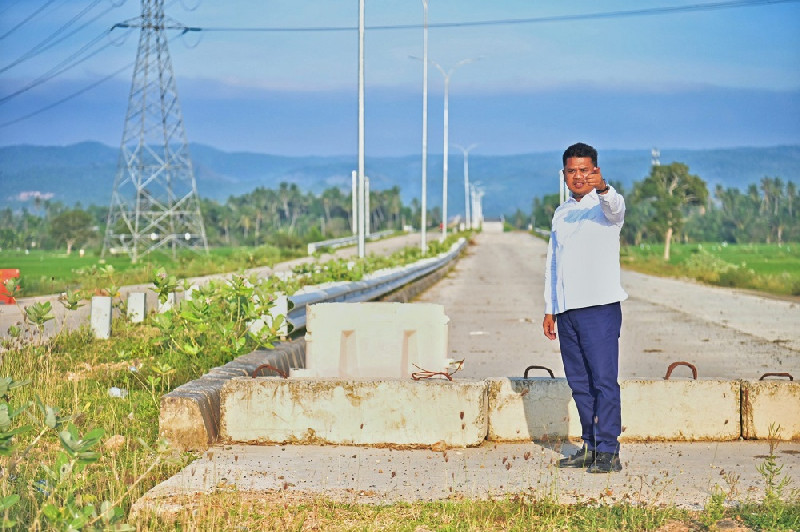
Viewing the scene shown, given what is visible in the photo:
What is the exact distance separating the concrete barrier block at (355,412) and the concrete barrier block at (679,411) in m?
1.17

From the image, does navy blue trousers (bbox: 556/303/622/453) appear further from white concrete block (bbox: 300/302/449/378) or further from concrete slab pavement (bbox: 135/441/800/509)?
white concrete block (bbox: 300/302/449/378)

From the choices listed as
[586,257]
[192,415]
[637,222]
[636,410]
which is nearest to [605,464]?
[586,257]

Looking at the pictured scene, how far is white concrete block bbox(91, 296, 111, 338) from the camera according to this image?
14898mm

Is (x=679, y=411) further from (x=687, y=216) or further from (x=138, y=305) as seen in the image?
(x=687, y=216)

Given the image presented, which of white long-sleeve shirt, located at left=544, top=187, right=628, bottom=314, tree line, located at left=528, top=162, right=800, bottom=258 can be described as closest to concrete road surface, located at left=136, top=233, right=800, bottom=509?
white long-sleeve shirt, located at left=544, top=187, right=628, bottom=314

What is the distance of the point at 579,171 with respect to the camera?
7.68 m

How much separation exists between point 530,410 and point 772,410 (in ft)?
5.94

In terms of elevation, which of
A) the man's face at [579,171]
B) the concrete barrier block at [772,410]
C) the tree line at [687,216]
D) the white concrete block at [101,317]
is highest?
the tree line at [687,216]

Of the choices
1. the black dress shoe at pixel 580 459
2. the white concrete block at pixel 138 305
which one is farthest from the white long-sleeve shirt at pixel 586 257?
the white concrete block at pixel 138 305

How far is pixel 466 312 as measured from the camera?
24.0m

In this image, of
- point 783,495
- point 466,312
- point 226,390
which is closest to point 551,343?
point 466,312

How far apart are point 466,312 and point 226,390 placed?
15524 millimetres

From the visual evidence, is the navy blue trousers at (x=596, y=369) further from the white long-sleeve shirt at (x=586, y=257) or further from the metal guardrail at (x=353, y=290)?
the metal guardrail at (x=353, y=290)

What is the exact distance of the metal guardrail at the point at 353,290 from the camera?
14.1 meters
